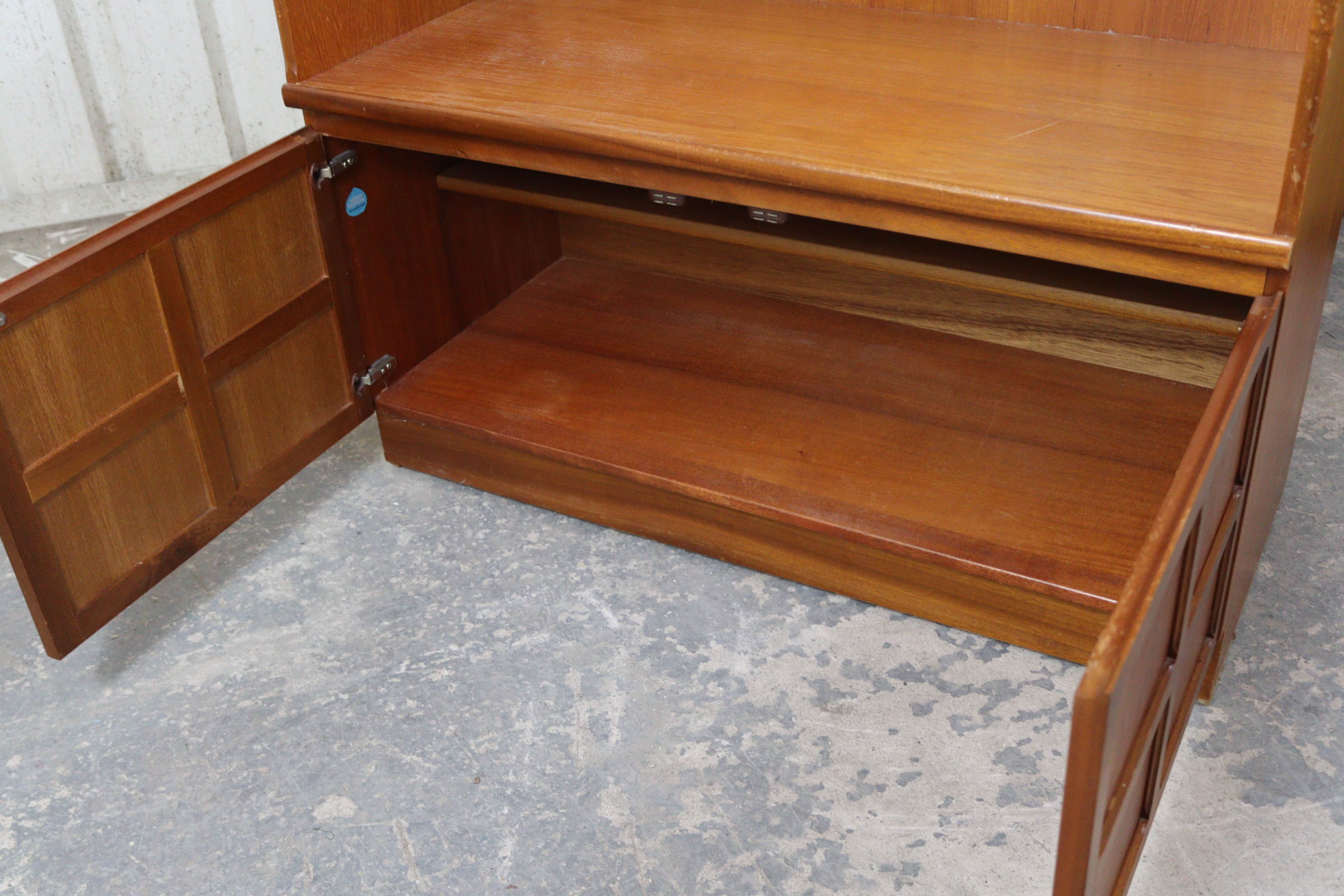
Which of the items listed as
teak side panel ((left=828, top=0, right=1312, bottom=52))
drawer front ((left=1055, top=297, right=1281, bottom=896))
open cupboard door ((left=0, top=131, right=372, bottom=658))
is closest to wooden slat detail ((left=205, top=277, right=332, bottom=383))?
open cupboard door ((left=0, top=131, right=372, bottom=658))

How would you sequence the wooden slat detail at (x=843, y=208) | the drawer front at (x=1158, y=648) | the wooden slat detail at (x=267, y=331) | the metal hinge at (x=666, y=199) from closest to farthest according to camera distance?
the drawer front at (x=1158, y=648) < the wooden slat detail at (x=843, y=208) < the wooden slat detail at (x=267, y=331) < the metal hinge at (x=666, y=199)

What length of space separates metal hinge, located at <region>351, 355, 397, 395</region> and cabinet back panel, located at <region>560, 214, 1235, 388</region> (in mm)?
484

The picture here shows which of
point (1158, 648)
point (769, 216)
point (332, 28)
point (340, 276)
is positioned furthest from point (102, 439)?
point (1158, 648)

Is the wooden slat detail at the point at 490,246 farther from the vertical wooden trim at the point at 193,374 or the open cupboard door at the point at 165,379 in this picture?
the vertical wooden trim at the point at 193,374

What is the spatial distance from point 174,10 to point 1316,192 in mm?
2514

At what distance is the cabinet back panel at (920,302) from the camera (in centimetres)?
192

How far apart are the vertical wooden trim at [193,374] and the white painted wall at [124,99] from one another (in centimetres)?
150

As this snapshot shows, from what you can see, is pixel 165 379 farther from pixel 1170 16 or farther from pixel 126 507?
pixel 1170 16

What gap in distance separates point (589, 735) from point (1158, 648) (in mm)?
754

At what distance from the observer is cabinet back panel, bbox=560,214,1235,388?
192cm

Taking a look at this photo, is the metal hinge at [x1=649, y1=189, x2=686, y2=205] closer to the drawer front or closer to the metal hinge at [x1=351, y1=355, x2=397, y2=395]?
the metal hinge at [x1=351, y1=355, x2=397, y2=395]

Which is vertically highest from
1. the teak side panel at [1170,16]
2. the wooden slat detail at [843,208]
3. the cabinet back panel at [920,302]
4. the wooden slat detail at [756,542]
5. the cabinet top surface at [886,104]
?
the teak side panel at [1170,16]

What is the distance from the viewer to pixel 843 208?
147 centimetres

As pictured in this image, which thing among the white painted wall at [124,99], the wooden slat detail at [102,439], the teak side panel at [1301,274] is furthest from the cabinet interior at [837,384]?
the white painted wall at [124,99]
